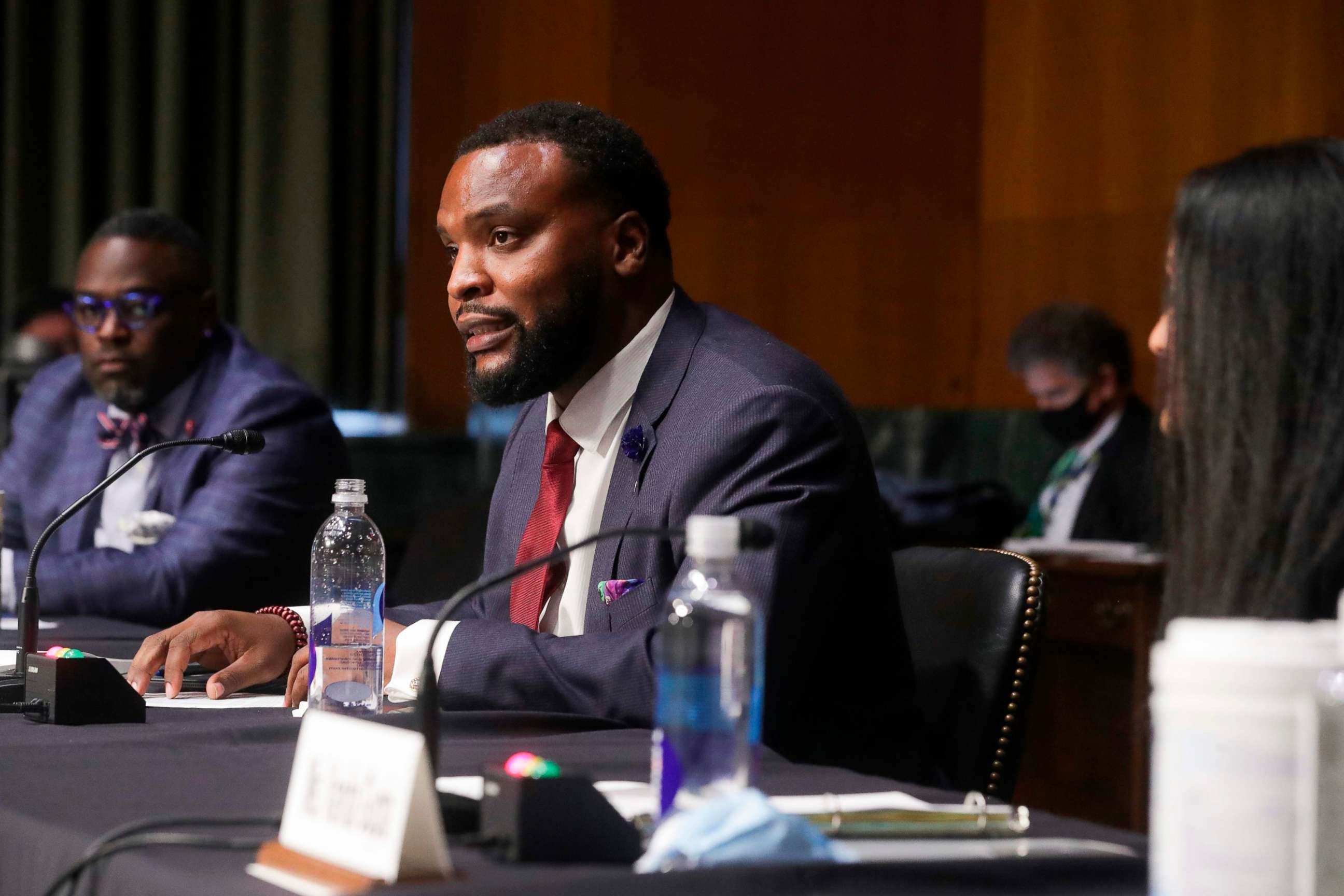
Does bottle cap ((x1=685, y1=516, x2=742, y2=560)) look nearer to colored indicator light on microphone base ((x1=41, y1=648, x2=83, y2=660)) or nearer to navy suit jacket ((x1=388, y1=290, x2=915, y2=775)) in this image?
navy suit jacket ((x1=388, y1=290, x2=915, y2=775))

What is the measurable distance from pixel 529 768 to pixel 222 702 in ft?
3.10

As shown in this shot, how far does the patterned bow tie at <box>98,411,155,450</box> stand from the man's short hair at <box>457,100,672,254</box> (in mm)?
1518

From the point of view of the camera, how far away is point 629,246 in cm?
230

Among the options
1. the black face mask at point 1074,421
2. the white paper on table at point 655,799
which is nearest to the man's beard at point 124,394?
the white paper on table at point 655,799

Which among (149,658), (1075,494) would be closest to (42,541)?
(149,658)

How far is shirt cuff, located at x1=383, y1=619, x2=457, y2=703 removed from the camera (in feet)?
6.06

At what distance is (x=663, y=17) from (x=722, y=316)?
3.98 metres

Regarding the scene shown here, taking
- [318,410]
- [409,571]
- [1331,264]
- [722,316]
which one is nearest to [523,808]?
[1331,264]

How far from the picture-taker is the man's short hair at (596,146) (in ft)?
7.42

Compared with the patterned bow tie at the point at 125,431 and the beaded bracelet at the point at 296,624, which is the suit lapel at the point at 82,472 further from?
the beaded bracelet at the point at 296,624

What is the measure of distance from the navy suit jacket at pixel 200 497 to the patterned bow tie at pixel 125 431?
0.05m

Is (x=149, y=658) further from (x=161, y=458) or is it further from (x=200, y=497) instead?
(x=161, y=458)

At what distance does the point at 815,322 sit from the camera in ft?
21.3

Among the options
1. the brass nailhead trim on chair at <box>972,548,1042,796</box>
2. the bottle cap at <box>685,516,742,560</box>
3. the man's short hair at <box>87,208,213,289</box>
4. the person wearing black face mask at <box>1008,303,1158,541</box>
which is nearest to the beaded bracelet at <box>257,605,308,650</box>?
the brass nailhead trim on chair at <box>972,548,1042,796</box>
